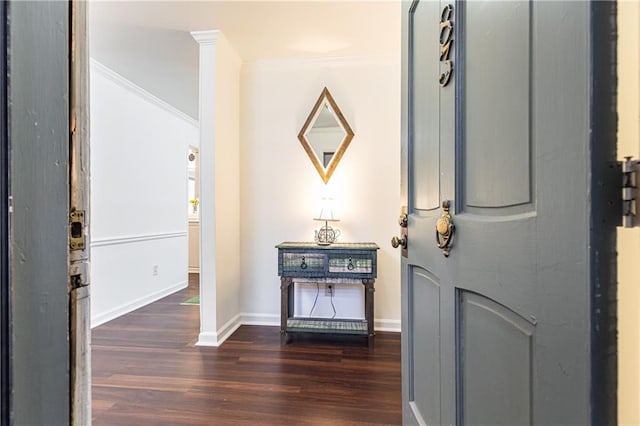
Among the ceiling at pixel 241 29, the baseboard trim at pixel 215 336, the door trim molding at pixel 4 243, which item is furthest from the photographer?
the baseboard trim at pixel 215 336

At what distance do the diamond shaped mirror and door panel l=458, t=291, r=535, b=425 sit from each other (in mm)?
2280

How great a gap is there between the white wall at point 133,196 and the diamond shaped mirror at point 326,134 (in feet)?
6.36

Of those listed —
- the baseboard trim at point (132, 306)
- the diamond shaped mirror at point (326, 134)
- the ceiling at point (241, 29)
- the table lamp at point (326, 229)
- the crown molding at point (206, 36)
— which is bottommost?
the baseboard trim at point (132, 306)

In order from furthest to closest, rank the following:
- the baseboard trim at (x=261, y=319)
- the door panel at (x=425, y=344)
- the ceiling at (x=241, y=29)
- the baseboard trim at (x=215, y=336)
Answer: the baseboard trim at (x=261, y=319) < the baseboard trim at (x=215, y=336) < the ceiling at (x=241, y=29) < the door panel at (x=425, y=344)

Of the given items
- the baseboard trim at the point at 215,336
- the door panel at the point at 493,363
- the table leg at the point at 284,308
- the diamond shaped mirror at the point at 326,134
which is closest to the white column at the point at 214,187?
the baseboard trim at the point at 215,336

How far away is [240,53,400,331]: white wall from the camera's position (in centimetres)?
289

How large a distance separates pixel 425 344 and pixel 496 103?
28.9 inches

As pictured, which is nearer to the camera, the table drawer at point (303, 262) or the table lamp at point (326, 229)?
the table drawer at point (303, 262)

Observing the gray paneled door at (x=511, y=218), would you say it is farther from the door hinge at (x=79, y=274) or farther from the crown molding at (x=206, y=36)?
the crown molding at (x=206, y=36)

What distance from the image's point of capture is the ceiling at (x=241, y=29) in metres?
2.24

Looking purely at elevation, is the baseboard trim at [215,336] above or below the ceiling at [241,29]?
below

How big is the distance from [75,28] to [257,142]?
8.30 feet

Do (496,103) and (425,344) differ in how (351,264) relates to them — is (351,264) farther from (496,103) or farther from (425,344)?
(496,103)

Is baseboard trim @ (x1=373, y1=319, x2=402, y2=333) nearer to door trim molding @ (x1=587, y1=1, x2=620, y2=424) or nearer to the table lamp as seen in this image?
the table lamp
